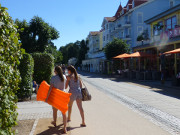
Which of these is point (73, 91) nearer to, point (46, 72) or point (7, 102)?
point (7, 102)

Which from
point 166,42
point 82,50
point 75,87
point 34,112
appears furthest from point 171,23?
point 82,50

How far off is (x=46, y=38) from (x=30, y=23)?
2.06 m

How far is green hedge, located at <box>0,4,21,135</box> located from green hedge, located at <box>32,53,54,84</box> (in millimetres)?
A: 12003

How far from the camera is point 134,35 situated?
135 feet

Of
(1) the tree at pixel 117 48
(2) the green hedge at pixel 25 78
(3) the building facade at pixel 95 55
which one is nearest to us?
(2) the green hedge at pixel 25 78

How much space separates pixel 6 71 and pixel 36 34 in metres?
18.3

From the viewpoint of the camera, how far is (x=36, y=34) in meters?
20.4

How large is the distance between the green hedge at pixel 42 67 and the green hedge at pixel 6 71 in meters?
12.0

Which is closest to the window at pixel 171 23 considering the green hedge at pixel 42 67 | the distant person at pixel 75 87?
the green hedge at pixel 42 67

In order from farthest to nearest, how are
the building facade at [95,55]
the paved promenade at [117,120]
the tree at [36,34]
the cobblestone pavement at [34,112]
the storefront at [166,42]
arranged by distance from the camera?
the building facade at [95,55] → the storefront at [166,42] → the tree at [36,34] → the cobblestone pavement at [34,112] → the paved promenade at [117,120]

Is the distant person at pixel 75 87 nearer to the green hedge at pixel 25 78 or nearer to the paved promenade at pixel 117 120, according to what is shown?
the paved promenade at pixel 117 120

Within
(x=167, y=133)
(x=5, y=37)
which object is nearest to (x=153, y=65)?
(x=167, y=133)

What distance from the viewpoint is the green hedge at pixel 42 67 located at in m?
15.0

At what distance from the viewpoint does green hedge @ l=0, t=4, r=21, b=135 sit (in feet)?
8.87
